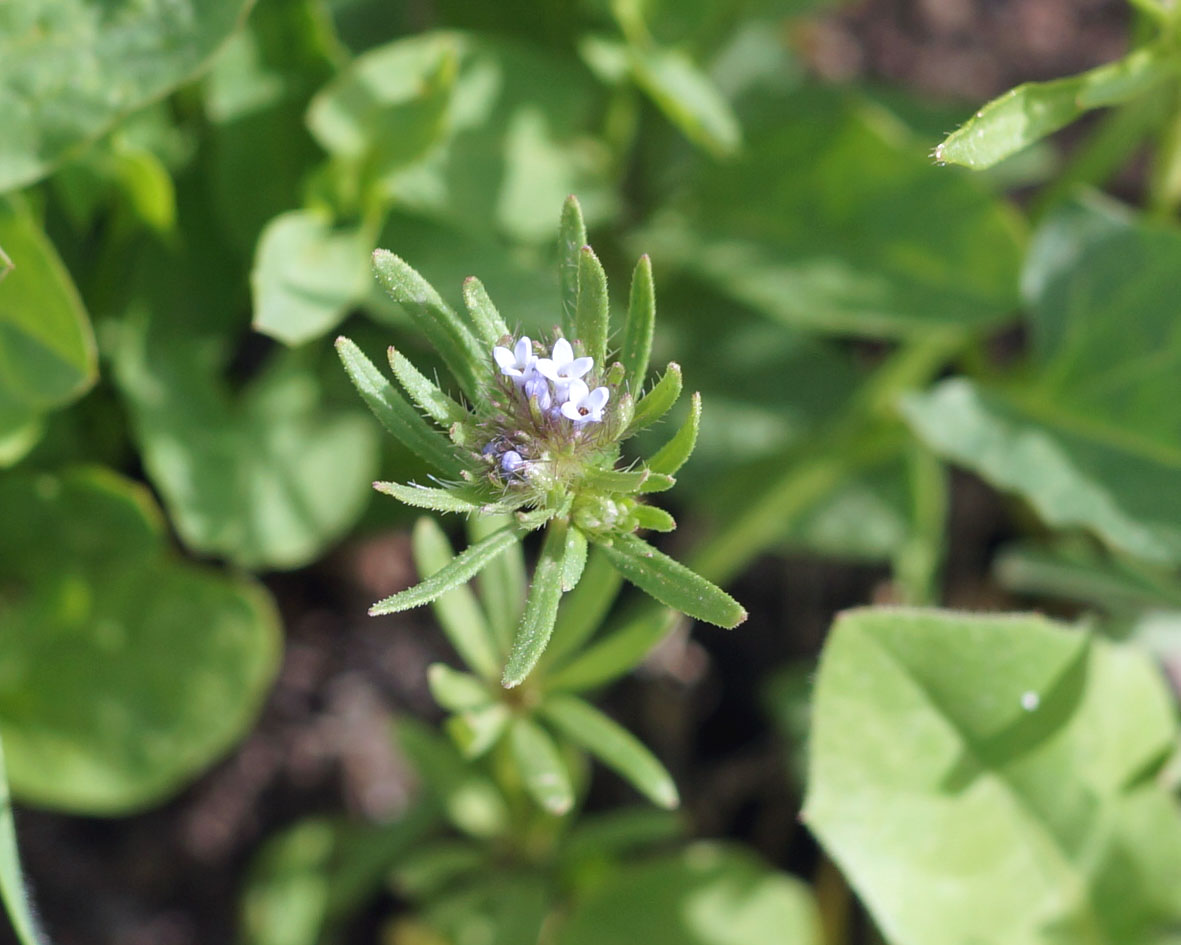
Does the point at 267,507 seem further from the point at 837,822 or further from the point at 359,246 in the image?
the point at 837,822

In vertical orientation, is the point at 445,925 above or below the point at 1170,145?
below

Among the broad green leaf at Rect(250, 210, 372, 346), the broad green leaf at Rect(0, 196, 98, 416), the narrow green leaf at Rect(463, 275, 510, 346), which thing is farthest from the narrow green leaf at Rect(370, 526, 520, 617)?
the broad green leaf at Rect(0, 196, 98, 416)

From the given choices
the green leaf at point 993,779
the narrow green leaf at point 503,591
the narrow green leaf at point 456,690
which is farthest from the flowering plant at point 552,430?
the green leaf at point 993,779

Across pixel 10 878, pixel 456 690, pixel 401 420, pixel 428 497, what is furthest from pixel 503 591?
pixel 10 878

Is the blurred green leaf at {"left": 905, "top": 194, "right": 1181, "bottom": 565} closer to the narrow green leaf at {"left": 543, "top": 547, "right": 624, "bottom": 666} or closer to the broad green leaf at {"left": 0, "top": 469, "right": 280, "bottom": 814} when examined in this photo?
the narrow green leaf at {"left": 543, "top": 547, "right": 624, "bottom": 666}

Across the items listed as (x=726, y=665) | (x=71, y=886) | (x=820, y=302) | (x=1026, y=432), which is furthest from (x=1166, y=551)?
(x=71, y=886)

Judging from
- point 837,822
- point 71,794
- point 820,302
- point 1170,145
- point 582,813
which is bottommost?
point 582,813
